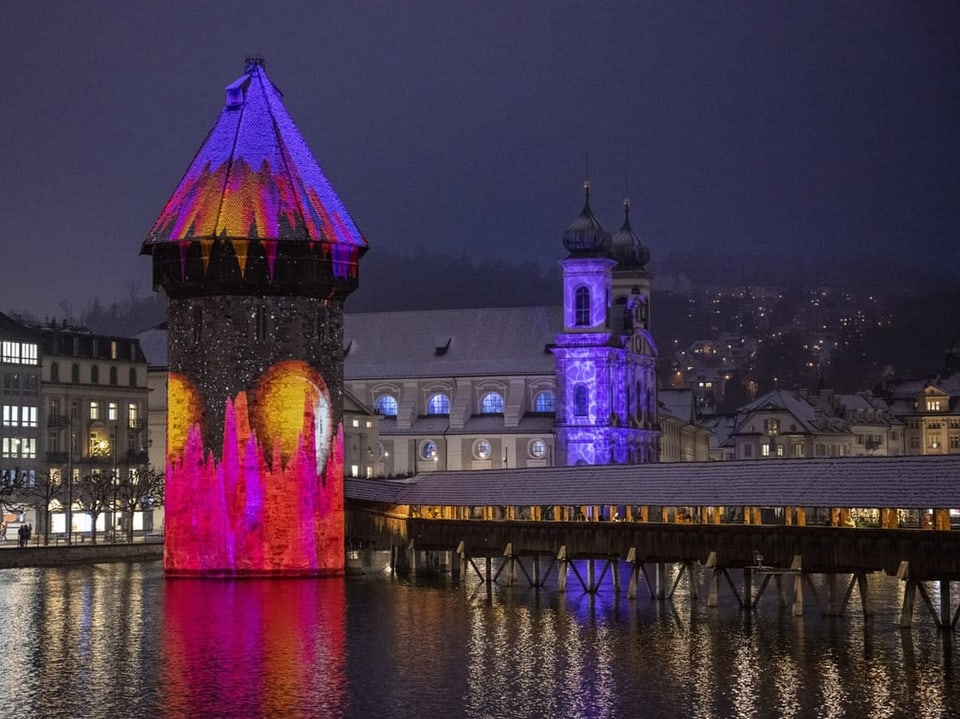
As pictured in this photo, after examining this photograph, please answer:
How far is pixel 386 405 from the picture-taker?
148 m

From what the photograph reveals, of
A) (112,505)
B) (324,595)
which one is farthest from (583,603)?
(112,505)

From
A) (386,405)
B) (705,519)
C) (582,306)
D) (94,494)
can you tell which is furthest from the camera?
(386,405)

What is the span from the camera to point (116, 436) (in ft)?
385

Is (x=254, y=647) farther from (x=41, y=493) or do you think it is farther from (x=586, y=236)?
(x=586, y=236)

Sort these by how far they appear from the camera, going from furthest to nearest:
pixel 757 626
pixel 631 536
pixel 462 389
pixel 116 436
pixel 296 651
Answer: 1. pixel 462 389
2. pixel 116 436
3. pixel 631 536
4. pixel 757 626
5. pixel 296 651

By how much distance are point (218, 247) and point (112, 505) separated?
31464 mm

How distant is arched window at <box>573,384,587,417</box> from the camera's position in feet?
437

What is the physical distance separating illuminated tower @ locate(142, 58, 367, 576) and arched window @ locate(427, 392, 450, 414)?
61184mm

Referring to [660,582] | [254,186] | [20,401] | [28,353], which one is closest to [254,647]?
[660,582]

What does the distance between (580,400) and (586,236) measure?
11.2 meters

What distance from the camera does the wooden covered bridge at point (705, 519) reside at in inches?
2457

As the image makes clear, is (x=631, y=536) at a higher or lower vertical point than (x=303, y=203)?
lower

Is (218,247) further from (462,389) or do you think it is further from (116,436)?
(462,389)

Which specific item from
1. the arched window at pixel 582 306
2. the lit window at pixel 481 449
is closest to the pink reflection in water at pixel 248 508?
the arched window at pixel 582 306
